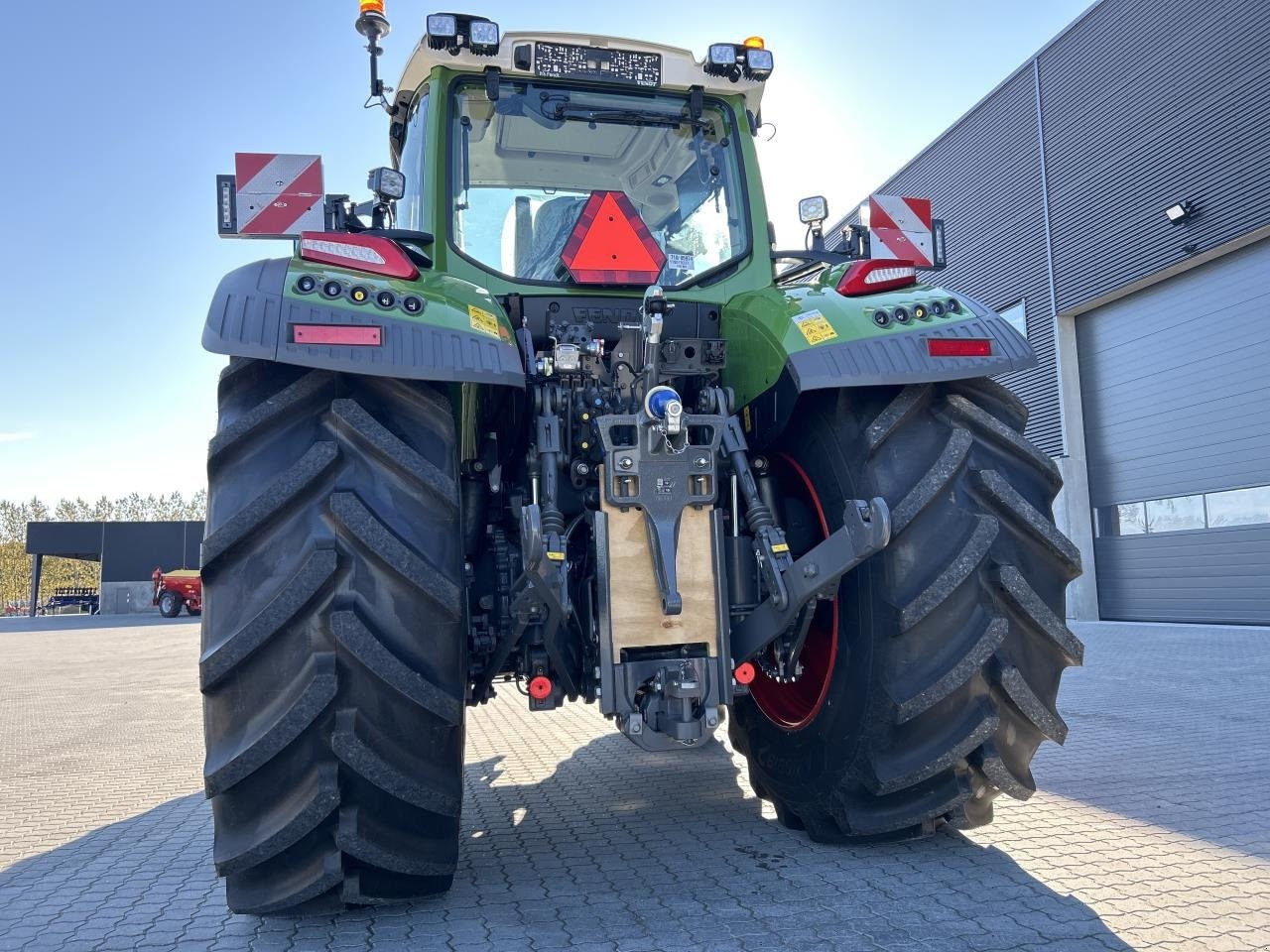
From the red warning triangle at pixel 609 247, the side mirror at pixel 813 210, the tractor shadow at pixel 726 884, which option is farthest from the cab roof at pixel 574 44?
the tractor shadow at pixel 726 884

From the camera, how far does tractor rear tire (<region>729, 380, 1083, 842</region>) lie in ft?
8.78

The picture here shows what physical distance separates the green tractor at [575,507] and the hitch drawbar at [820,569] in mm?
11

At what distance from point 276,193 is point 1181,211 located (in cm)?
1493

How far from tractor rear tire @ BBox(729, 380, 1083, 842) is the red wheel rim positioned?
52mm

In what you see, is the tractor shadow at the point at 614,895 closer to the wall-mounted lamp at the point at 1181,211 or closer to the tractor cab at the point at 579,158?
the tractor cab at the point at 579,158

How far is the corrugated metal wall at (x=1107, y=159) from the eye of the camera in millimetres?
14164

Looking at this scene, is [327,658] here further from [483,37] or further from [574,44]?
[574,44]

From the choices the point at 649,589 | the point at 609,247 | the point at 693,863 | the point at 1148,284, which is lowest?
the point at 693,863

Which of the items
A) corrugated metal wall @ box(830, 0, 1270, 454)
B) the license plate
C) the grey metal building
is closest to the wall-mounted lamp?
the grey metal building

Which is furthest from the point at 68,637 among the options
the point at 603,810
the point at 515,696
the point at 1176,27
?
the point at 1176,27

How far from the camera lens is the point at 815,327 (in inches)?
114

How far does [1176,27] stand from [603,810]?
54.1 ft

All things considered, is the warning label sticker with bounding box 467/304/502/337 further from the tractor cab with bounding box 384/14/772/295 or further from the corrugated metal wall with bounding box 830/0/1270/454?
the corrugated metal wall with bounding box 830/0/1270/454

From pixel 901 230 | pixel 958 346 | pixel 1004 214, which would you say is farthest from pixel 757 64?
pixel 1004 214
